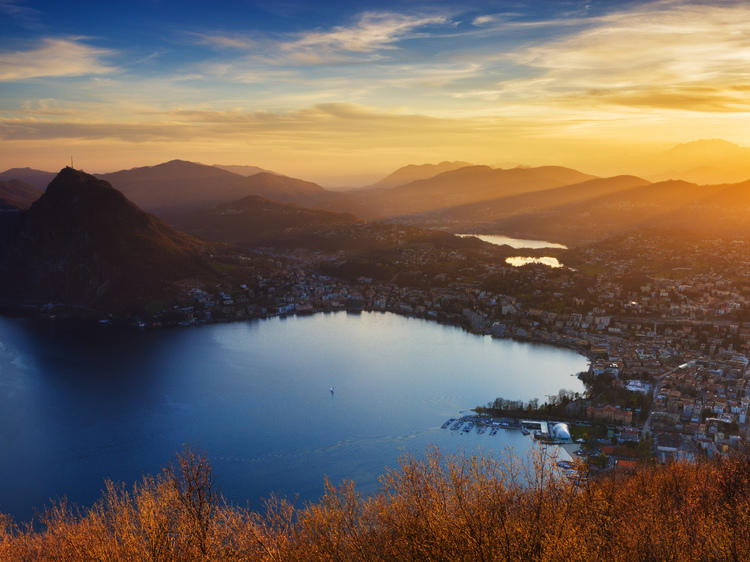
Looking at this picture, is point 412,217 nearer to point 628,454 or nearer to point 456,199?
point 456,199

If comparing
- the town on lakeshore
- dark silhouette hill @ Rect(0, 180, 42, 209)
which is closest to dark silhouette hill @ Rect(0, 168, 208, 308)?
the town on lakeshore

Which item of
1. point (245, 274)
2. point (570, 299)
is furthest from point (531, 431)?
point (245, 274)

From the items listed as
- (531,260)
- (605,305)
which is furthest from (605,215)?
(605,305)

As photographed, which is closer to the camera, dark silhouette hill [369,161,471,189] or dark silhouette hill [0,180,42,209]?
dark silhouette hill [0,180,42,209]

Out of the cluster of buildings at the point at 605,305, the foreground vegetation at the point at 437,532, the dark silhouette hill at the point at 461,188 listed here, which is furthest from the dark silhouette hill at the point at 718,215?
the foreground vegetation at the point at 437,532

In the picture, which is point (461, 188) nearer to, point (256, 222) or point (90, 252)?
point (256, 222)

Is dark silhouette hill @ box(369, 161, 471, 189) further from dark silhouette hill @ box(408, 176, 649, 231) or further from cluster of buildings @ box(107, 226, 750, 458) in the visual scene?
cluster of buildings @ box(107, 226, 750, 458)
